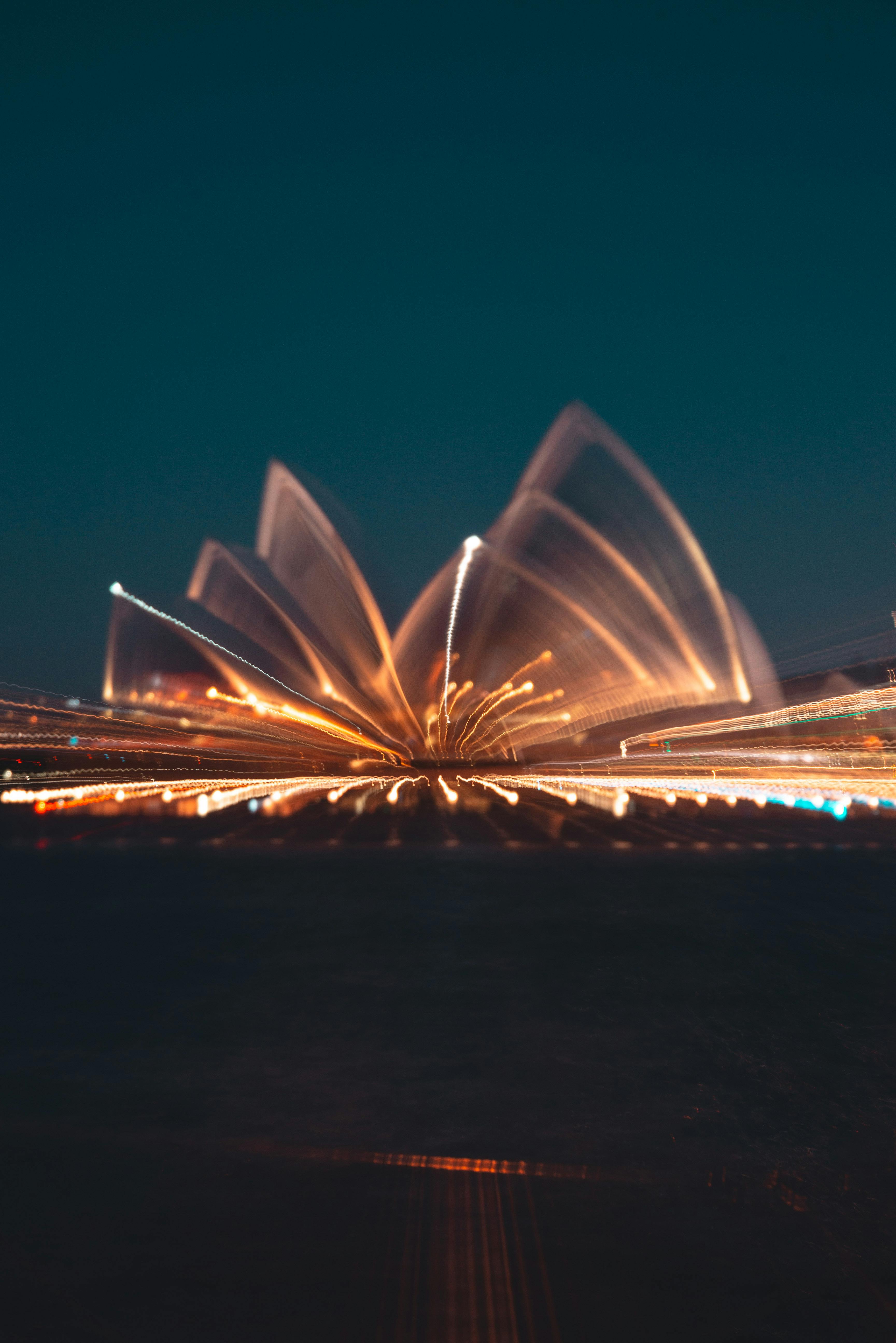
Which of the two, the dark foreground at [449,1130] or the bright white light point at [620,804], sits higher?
the bright white light point at [620,804]

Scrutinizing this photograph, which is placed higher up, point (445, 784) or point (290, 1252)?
point (445, 784)

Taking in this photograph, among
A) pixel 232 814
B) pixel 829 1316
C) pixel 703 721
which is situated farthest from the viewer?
pixel 703 721

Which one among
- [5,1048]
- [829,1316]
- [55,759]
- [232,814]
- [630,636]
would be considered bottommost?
[829,1316]

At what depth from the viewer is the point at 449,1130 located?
5051mm

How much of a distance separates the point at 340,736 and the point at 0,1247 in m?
83.2

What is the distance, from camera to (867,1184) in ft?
14.6

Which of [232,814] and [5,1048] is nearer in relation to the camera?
[5,1048]

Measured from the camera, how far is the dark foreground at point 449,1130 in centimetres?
358

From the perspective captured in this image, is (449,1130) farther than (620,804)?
No

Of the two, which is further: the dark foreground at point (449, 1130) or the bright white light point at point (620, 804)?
Answer: the bright white light point at point (620, 804)

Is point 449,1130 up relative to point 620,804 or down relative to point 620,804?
down

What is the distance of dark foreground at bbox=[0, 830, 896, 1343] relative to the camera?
358cm

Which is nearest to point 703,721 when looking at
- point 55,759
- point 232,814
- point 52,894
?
point 55,759

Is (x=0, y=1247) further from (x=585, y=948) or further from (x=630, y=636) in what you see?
(x=630, y=636)
